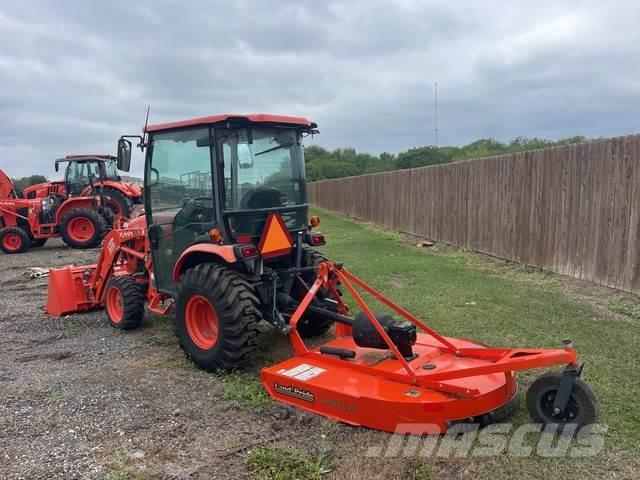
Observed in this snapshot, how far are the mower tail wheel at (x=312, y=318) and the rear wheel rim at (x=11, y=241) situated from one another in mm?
11836

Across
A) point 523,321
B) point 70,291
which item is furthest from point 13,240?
point 523,321

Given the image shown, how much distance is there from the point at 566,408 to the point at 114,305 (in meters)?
5.37

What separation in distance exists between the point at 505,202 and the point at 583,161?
95.8 inches

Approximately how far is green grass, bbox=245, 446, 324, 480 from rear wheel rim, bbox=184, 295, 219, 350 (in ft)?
5.89

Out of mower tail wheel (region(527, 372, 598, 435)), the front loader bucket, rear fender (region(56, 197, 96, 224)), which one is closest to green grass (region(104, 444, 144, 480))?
mower tail wheel (region(527, 372, 598, 435))

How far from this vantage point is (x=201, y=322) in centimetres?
527

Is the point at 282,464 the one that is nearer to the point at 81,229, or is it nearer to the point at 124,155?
the point at 124,155

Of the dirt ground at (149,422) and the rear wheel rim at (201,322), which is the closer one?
the dirt ground at (149,422)

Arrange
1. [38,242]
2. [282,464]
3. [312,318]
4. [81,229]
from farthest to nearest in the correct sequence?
[38,242]
[81,229]
[312,318]
[282,464]

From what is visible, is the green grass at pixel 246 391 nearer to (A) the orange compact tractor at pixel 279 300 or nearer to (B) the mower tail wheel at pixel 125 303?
(A) the orange compact tractor at pixel 279 300

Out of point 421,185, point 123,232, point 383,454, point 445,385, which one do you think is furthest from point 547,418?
point 421,185

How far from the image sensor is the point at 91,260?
12.6 meters

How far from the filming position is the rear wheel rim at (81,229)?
571 inches

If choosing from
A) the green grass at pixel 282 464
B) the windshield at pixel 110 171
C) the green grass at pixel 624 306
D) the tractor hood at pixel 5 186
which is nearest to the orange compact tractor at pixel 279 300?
the green grass at pixel 282 464
